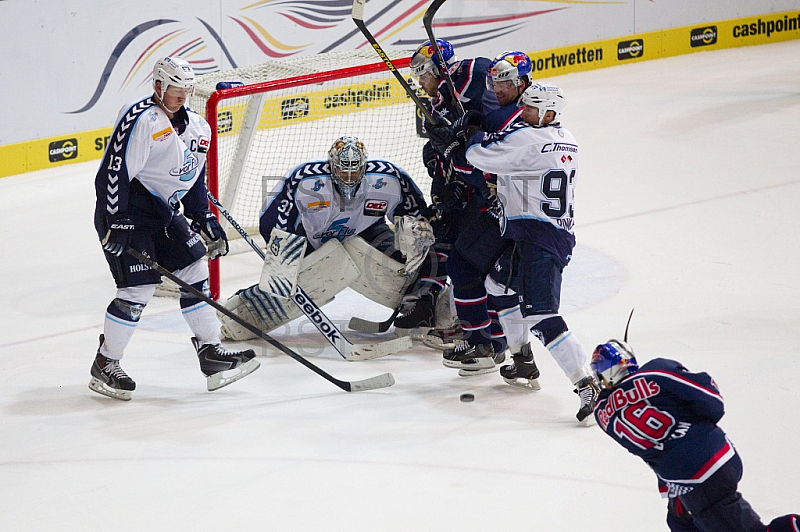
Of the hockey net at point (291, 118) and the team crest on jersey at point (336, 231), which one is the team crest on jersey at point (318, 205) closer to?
the team crest on jersey at point (336, 231)

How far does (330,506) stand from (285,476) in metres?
0.27

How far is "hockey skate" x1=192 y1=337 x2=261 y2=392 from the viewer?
14.0 ft

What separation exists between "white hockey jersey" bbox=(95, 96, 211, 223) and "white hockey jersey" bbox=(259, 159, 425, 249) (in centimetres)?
57

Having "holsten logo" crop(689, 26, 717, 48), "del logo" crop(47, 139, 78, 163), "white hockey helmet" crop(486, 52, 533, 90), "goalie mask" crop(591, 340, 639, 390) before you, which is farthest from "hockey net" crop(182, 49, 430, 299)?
"holsten logo" crop(689, 26, 717, 48)

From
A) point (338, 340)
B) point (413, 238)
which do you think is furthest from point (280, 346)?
point (413, 238)

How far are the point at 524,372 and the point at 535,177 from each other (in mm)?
806

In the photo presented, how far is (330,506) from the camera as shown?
329 cm

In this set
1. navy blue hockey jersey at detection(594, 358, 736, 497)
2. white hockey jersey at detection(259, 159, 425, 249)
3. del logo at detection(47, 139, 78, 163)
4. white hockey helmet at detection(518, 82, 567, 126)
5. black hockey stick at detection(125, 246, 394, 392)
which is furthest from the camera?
del logo at detection(47, 139, 78, 163)

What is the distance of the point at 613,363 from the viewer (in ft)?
8.76

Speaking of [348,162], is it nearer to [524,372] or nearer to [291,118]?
[524,372]

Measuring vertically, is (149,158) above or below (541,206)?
above

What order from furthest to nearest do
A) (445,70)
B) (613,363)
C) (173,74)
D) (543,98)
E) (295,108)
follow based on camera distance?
(295,108) < (445,70) < (173,74) < (543,98) < (613,363)

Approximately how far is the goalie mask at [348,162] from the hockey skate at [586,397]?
1.39m

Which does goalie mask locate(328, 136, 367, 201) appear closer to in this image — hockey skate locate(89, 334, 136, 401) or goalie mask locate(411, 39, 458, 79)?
goalie mask locate(411, 39, 458, 79)
